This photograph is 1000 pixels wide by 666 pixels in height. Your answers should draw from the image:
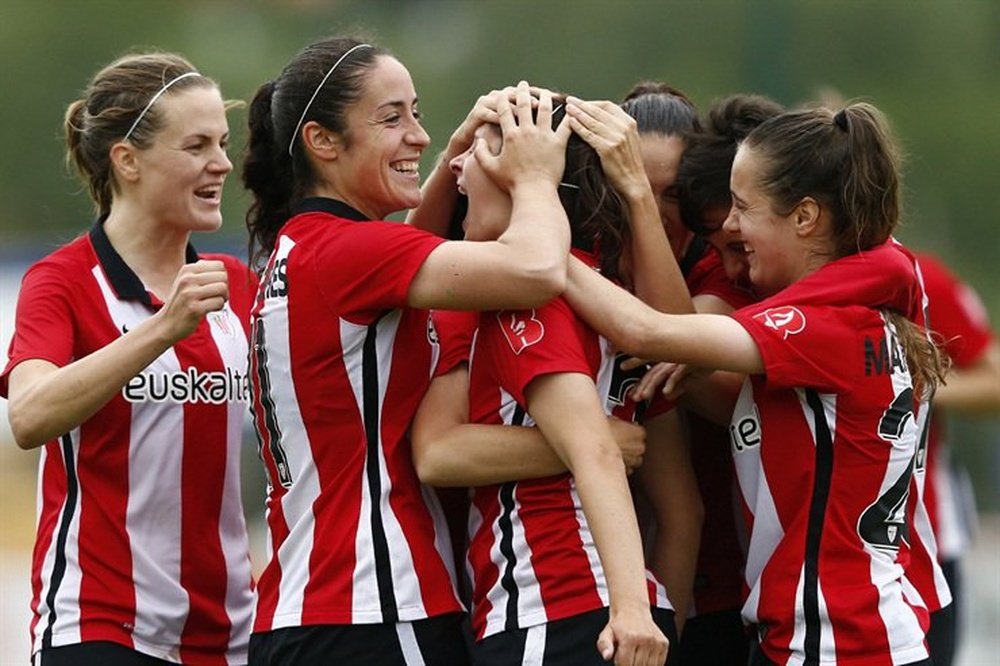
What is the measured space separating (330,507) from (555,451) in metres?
0.48

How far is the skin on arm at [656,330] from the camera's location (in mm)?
3357

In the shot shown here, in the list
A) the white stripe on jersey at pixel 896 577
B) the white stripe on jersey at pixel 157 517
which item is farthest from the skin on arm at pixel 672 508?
the white stripe on jersey at pixel 157 517

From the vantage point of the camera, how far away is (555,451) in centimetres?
329

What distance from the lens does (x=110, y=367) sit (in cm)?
365

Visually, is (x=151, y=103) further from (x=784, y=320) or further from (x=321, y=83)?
(x=784, y=320)

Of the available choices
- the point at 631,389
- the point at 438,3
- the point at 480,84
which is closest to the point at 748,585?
the point at 631,389

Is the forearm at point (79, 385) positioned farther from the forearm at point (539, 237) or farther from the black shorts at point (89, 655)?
the forearm at point (539, 237)

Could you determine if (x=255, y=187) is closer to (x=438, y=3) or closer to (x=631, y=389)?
(x=631, y=389)

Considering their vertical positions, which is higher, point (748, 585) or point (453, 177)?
point (453, 177)

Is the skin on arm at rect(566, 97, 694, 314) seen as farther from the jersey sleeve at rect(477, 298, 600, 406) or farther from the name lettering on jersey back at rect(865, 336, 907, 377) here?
the name lettering on jersey back at rect(865, 336, 907, 377)

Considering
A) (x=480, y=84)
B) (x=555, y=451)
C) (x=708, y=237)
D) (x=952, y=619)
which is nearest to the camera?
(x=555, y=451)

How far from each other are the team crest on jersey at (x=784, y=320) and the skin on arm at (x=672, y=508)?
367mm

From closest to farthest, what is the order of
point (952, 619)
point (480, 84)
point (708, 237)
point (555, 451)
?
point (555, 451) < point (708, 237) < point (952, 619) < point (480, 84)

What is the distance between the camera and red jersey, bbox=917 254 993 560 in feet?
18.2
